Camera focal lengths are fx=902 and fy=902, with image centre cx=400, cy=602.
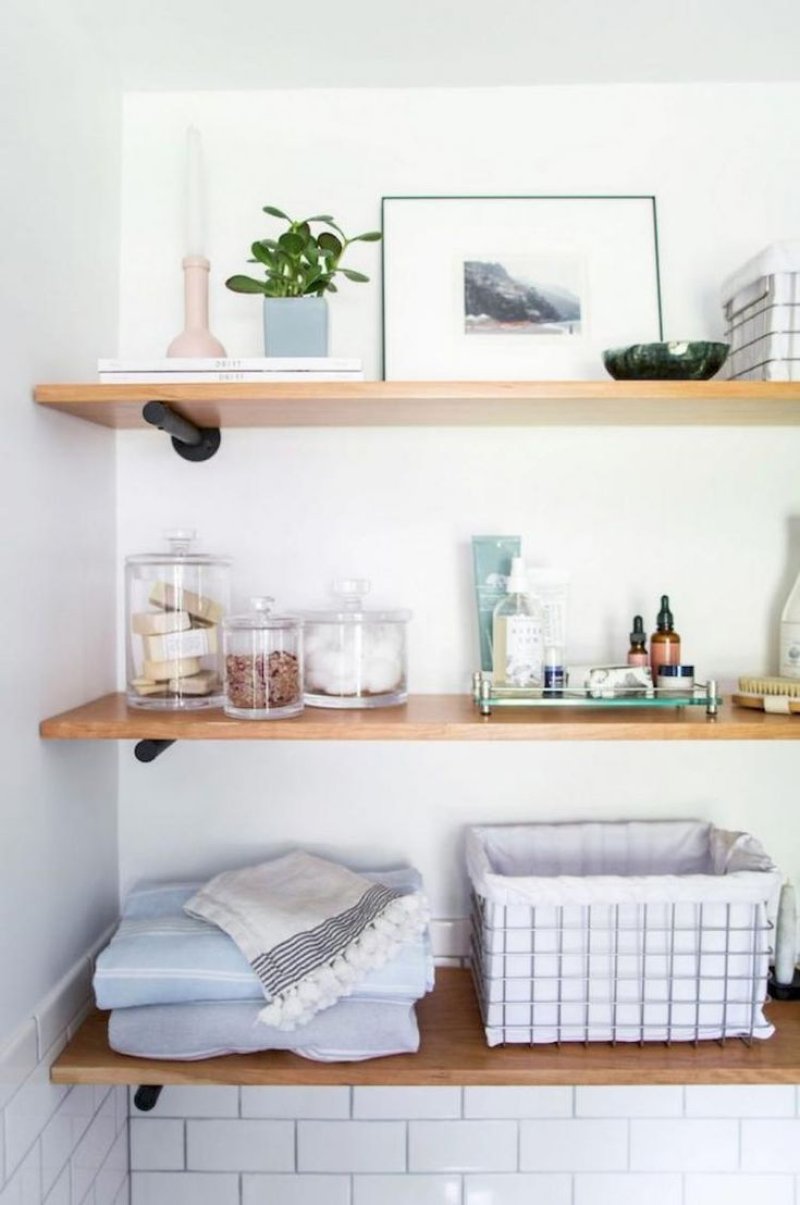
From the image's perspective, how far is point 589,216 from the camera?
4.23ft

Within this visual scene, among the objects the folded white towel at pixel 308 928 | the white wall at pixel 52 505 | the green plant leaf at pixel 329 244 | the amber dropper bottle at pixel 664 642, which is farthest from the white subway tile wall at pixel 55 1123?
the green plant leaf at pixel 329 244

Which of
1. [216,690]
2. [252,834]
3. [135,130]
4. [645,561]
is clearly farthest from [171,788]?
[135,130]

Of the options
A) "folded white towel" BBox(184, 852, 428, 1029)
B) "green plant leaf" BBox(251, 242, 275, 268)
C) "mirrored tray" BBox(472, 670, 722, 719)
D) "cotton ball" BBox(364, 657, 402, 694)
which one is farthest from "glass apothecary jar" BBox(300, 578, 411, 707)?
"green plant leaf" BBox(251, 242, 275, 268)

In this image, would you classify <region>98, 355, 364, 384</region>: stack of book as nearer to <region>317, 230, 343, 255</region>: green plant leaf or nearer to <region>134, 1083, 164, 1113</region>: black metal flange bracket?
<region>317, 230, 343, 255</region>: green plant leaf

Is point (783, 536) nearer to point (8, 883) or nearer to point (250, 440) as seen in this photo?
point (250, 440)

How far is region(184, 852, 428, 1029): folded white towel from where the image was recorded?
1.03 m

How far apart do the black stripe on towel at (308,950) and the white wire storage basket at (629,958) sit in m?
0.16

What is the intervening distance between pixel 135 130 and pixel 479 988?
1.29m

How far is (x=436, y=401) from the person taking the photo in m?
1.07

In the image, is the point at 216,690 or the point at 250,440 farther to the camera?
the point at 250,440

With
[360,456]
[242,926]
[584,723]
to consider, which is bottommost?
[242,926]

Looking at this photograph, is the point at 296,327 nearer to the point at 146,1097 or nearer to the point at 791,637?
the point at 791,637

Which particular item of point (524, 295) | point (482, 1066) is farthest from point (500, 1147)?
point (524, 295)

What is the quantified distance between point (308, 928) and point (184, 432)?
632mm
